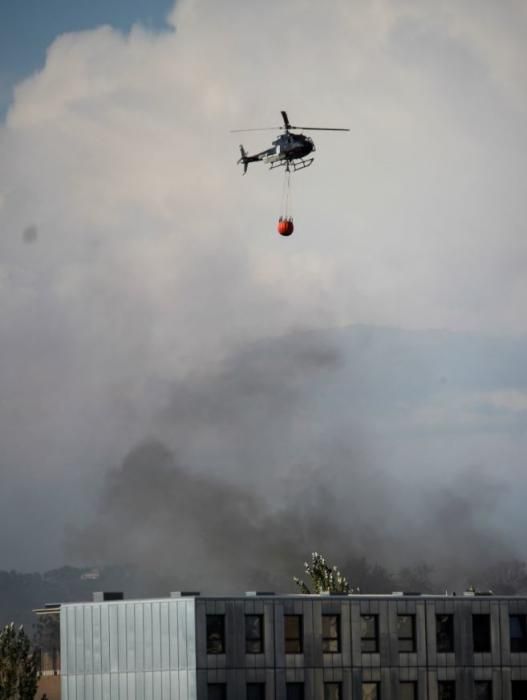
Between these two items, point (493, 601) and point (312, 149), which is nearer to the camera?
point (493, 601)

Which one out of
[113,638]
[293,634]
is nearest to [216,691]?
[293,634]

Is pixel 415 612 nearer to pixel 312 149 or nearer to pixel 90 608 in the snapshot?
pixel 90 608

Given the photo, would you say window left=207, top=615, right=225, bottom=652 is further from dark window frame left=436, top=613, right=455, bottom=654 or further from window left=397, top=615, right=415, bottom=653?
dark window frame left=436, top=613, right=455, bottom=654

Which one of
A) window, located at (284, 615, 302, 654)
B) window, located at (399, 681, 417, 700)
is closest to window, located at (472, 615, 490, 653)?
window, located at (399, 681, 417, 700)

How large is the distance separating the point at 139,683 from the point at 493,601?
21128 mm

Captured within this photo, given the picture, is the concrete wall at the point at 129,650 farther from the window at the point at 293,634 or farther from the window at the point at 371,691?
the window at the point at 371,691

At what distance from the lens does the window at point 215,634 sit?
88500 millimetres

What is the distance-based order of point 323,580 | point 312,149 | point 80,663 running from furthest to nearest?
point 323,580 < point 312,149 < point 80,663

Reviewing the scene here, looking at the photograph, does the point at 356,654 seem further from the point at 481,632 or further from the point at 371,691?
the point at 481,632

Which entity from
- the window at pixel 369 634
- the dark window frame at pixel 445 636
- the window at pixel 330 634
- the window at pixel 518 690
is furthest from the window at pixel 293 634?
the window at pixel 518 690

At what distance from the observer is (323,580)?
128 m

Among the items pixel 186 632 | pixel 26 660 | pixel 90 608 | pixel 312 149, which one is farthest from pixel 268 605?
pixel 26 660

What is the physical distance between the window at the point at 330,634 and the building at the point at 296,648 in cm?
6

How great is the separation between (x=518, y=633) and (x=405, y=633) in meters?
6.99
